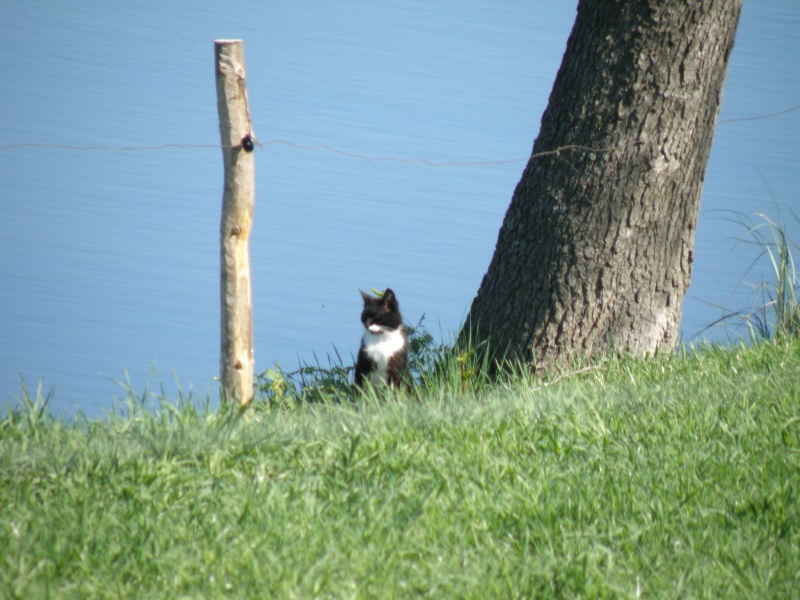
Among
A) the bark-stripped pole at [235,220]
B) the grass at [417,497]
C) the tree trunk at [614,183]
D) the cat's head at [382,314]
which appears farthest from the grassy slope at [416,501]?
the cat's head at [382,314]

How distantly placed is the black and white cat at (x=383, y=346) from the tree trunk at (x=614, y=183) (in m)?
0.52

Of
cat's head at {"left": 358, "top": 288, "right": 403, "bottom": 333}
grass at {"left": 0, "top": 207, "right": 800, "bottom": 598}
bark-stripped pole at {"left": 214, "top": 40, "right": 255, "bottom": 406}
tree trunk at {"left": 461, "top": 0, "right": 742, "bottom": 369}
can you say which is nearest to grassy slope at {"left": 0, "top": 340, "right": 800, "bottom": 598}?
grass at {"left": 0, "top": 207, "right": 800, "bottom": 598}

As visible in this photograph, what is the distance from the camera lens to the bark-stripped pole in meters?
4.76

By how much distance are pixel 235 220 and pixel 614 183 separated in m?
2.22

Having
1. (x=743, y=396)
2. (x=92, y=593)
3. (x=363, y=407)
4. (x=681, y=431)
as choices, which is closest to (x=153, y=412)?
(x=363, y=407)

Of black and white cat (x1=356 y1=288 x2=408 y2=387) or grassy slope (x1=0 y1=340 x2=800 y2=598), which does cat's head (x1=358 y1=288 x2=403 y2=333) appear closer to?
black and white cat (x1=356 y1=288 x2=408 y2=387)

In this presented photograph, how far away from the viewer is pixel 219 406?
4711mm

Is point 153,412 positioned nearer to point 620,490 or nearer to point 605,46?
point 620,490

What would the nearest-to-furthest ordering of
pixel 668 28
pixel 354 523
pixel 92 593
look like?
pixel 92 593 → pixel 354 523 → pixel 668 28

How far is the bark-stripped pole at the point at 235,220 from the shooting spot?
15.6 feet

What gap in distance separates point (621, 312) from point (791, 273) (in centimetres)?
222

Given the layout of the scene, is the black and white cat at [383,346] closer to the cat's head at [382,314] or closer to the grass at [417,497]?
the cat's head at [382,314]

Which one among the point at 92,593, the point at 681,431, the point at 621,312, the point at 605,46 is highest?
the point at 605,46

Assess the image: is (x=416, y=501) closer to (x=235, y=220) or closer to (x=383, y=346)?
(x=235, y=220)
